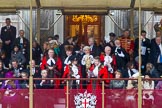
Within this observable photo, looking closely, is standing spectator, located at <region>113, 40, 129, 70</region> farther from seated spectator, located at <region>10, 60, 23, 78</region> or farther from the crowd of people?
seated spectator, located at <region>10, 60, 23, 78</region>

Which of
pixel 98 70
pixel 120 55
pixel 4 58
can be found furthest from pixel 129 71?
pixel 4 58

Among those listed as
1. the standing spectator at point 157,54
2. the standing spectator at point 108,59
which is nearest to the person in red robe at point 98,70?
the standing spectator at point 108,59

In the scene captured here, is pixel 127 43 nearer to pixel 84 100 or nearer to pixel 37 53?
pixel 37 53

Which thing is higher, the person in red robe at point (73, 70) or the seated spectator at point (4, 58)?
the seated spectator at point (4, 58)

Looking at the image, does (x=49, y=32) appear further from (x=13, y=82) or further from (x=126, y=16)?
(x=13, y=82)

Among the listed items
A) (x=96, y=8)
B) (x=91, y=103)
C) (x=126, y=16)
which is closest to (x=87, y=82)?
(x=91, y=103)

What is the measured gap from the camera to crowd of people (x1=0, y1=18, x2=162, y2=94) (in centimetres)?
2025

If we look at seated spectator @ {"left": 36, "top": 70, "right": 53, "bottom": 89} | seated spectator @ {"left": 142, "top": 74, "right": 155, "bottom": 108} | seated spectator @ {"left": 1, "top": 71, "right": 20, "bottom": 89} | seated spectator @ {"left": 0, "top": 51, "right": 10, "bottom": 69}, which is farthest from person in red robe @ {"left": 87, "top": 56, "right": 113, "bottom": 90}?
seated spectator @ {"left": 0, "top": 51, "right": 10, "bottom": 69}

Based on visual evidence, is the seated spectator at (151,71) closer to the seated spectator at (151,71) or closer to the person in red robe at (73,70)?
the seated spectator at (151,71)

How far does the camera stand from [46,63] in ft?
70.2

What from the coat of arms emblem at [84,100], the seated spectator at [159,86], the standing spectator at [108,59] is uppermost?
the standing spectator at [108,59]

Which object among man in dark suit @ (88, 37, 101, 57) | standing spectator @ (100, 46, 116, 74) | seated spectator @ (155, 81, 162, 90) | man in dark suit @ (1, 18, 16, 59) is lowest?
seated spectator @ (155, 81, 162, 90)

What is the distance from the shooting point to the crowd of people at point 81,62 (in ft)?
66.4

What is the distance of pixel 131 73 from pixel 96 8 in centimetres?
435
